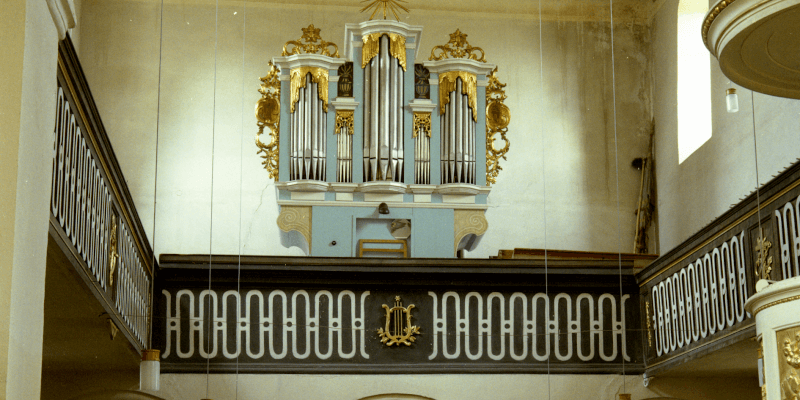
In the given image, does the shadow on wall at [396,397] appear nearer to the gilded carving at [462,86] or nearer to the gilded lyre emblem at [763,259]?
the gilded lyre emblem at [763,259]

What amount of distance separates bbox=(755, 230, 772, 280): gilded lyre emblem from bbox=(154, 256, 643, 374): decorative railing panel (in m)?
2.63

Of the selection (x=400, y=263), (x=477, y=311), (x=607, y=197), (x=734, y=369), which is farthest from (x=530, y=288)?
(x=607, y=197)

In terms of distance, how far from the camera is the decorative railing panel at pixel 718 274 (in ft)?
25.6

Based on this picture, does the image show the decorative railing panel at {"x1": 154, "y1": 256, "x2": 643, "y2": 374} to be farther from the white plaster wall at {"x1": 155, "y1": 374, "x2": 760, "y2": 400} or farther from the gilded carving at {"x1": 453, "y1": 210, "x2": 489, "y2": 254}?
the gilded carving at {"x1": 453, "y1": 210, "x2": 489, "y2": 254}

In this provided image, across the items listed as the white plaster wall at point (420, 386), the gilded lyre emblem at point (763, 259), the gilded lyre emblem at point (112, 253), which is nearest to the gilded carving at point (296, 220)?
the white plaster wall at point (420, 386)

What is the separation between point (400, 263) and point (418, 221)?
2198mm

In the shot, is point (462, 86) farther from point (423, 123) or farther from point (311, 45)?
point (311, 45)

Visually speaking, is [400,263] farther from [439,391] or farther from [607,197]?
[607,197]

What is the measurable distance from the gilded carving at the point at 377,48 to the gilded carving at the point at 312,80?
0.51 m

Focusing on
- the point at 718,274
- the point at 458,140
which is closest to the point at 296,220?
the point at 458,140

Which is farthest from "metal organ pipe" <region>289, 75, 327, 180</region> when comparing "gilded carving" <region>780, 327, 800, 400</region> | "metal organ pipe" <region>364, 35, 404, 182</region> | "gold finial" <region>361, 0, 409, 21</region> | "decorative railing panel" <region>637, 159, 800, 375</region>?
"gilded carving" <region>780, 327, 800, 400</region>

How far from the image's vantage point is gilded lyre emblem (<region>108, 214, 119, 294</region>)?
25.4 feet

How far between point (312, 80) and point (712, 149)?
15.8 feet

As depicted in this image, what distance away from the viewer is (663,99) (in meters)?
14.4
